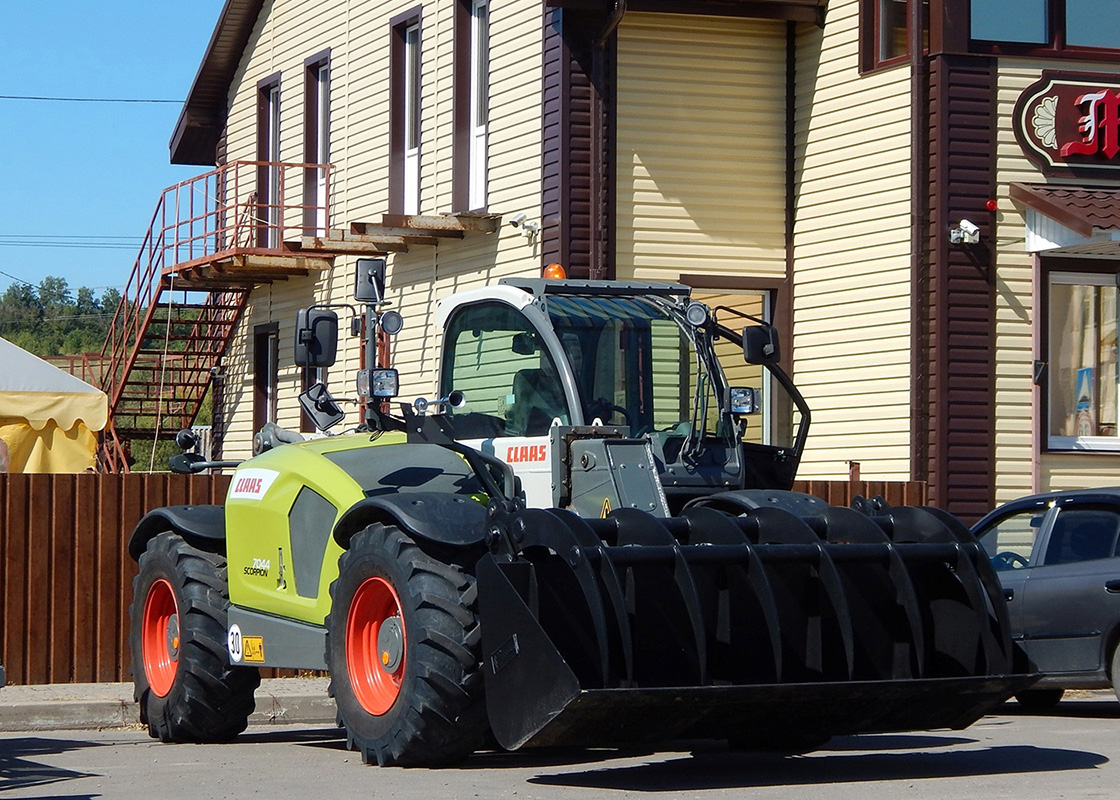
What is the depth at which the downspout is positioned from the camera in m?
17.5

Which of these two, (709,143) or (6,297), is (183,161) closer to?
(709,143)

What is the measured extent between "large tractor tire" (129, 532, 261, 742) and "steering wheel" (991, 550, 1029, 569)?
19.0 ft

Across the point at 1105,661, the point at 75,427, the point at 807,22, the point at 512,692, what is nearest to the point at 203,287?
the point at 75,427

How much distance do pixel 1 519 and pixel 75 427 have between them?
12.7 feet

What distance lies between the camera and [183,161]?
2975 centimetres

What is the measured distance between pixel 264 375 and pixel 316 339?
17028mm

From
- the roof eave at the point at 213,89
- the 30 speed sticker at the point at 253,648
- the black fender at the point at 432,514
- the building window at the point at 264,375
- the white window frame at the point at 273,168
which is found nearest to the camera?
the black fender at the point at 432,514

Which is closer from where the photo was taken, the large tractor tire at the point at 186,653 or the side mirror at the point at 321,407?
the side mirror at the point at 321,407

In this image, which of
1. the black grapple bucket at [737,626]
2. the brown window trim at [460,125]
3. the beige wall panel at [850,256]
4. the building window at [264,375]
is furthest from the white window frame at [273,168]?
the black grapple bucket at [737,626]

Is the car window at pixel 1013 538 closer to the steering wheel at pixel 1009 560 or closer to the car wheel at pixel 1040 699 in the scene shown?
the steering wheel at pixel 1009 560

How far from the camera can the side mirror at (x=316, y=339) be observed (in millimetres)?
9891

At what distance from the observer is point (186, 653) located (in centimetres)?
1053

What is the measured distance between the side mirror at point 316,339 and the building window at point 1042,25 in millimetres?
9850

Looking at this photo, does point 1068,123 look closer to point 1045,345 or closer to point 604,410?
point 1045,345
